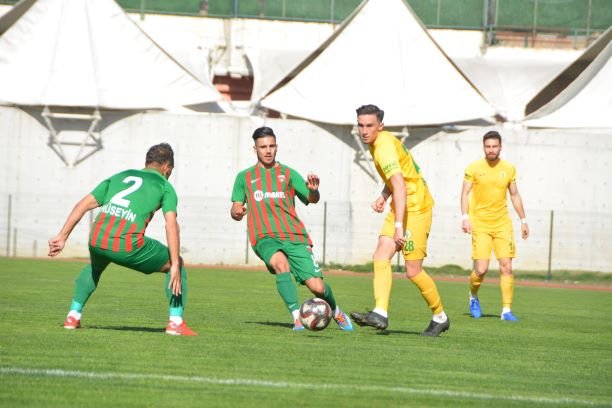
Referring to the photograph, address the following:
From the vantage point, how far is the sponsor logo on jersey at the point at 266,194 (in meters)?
11.6

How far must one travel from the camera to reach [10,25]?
3117 cm

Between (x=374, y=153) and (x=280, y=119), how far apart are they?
1905 centimetres

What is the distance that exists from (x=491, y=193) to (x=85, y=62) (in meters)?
17.1

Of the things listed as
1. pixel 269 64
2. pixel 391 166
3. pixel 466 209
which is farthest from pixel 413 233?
pixel 269 64

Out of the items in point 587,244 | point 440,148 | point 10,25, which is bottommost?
point 587,244

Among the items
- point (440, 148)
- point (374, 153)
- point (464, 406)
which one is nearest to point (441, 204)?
point (440, 148)

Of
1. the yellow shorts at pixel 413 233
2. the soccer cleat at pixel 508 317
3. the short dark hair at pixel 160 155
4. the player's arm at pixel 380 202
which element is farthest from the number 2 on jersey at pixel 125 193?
the soccer cleat at pixel 508 317

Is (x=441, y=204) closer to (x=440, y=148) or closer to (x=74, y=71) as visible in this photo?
(x=440, y=148)

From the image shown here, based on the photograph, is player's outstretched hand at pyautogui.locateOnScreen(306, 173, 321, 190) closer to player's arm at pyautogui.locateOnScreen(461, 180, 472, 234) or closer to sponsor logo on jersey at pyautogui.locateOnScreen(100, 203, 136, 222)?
sponsor logo on jersey at pyautogui.locateOnScreen(100, 203, 136, 222)

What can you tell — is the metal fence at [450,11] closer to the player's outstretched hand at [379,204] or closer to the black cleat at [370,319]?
the player's outstretched hand at [379,204]

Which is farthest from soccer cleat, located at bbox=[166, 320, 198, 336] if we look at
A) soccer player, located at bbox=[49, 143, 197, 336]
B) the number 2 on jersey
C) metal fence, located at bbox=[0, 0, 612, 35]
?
metal fence, located at bbox=[0, 0, 612, 35]

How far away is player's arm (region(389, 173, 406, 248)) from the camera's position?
10.7 metres

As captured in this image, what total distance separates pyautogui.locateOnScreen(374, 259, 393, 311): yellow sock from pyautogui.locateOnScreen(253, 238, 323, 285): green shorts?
0.59 metres

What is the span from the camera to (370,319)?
10688mm
